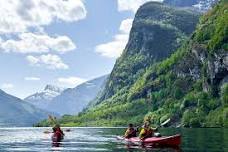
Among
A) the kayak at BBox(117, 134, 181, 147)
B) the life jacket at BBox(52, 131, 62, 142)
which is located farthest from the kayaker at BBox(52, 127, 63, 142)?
the kayak at BBox(117, 134, 181, 147)

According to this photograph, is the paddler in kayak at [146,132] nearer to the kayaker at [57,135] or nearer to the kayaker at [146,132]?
the kayaker at [146,132]

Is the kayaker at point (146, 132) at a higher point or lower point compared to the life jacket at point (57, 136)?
lower

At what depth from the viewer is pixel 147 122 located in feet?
300

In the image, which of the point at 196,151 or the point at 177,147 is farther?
the point at 177,147

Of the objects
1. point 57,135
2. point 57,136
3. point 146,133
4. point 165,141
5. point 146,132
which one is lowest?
point 165,141

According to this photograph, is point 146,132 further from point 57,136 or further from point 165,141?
point 57,136

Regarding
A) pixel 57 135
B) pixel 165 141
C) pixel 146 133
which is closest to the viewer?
pixel 165 141

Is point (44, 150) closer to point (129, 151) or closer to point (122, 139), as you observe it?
point (129, 151)

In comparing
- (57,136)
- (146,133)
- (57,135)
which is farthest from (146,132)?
(57,135)

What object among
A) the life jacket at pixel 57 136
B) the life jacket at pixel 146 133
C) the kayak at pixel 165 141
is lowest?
the kayak at pixel 165 141

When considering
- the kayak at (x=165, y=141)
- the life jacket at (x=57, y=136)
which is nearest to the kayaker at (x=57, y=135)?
the life jacket at (x=57, y=136)

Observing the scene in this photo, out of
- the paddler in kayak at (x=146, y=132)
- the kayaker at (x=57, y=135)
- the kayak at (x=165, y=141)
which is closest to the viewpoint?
the kayak at (x=165, y=141)

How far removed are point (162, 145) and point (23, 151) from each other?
77.2 ft

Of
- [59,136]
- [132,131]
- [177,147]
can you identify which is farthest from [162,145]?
[59,136]
